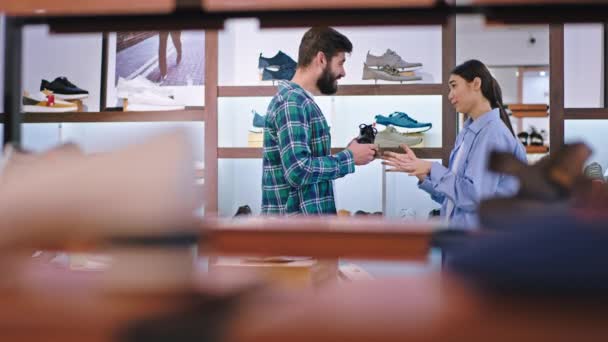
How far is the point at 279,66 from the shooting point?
397 cm

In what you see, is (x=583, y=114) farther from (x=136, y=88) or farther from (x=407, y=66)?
(x=136, y=88)

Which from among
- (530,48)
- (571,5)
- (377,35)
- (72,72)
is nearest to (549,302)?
(571,5)

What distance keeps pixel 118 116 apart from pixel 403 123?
1.65 meters

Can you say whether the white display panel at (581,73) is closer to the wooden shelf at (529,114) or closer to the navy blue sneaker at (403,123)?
the wooden shelf at (529,114)

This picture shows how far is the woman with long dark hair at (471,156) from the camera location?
8.69 ft

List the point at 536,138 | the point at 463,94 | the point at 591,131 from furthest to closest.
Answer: the point at 536,138, the point at 591,131, the point at 463,94

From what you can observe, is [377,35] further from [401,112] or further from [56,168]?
[56,168]

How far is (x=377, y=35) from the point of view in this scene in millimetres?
4184

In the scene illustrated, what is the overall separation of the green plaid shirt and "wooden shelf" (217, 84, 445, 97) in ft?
4.84

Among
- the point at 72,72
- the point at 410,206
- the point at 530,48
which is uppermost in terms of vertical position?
the point at 530,48

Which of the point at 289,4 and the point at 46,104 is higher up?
the point at 46,104

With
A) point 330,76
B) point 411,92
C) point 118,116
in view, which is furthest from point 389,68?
point 118,116

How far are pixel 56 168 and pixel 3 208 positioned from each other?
0.05m

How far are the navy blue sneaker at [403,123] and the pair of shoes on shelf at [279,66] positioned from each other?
22.3 inches
